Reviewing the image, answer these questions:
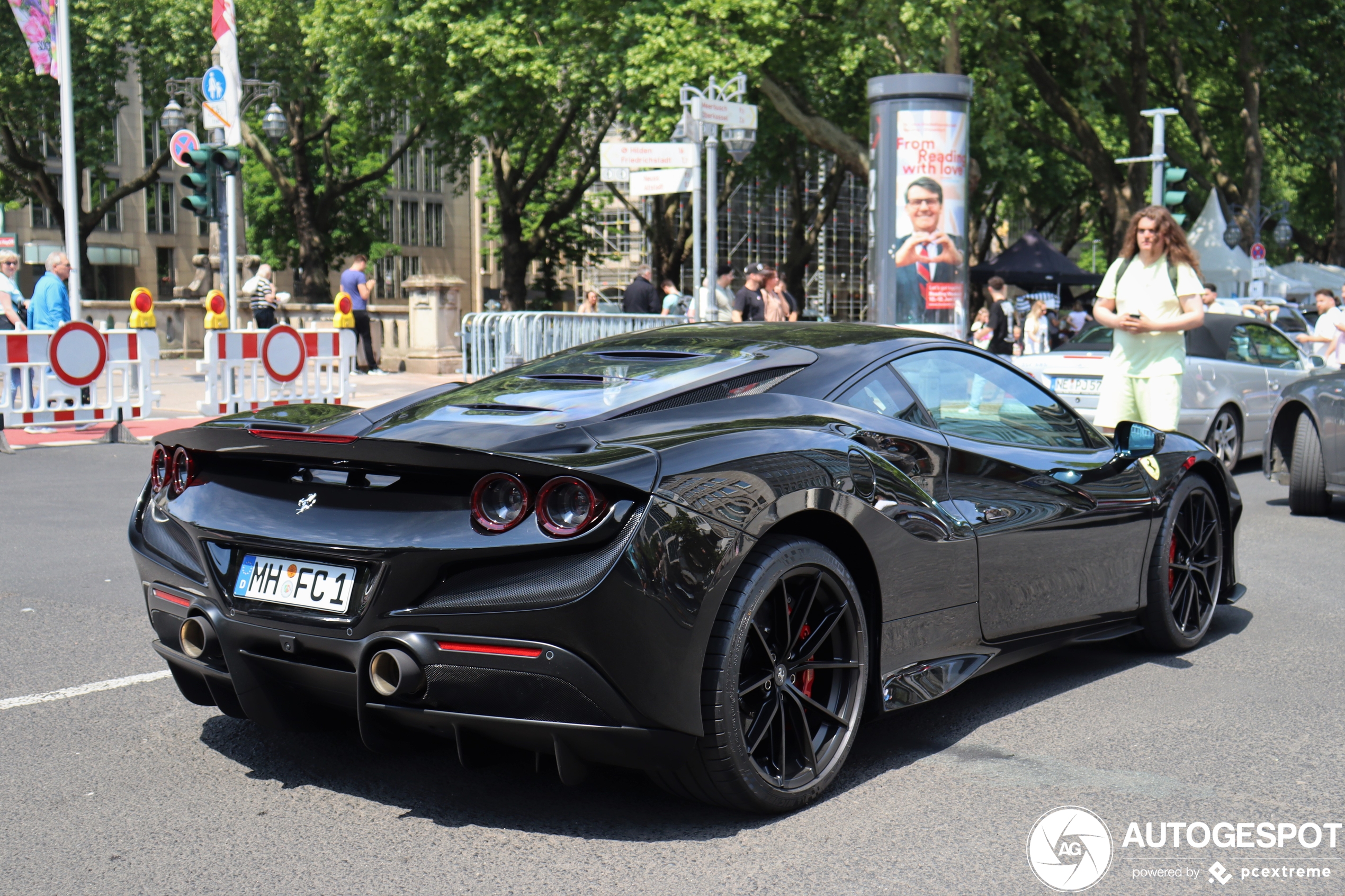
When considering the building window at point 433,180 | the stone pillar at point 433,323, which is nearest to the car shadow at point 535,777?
the stone pillar at point 433,323

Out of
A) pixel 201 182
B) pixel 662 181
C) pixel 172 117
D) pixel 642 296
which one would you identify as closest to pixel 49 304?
pixel 201 182

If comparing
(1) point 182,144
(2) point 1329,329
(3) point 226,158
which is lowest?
(2) point 1329,329

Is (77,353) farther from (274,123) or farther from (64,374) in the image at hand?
(274,123)

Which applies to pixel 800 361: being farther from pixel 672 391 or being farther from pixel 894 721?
pixel 894 721

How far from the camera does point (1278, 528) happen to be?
345 inches

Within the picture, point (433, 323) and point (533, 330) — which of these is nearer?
point (533, 330)

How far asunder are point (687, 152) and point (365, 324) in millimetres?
9316

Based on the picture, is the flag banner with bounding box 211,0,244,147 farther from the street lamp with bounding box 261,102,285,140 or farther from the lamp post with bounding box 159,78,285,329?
the street lamp with bounding box 261,102,285,140

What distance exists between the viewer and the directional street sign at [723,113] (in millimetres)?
15586

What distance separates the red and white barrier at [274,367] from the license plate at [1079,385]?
761 cm

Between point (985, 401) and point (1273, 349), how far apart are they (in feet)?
28.1

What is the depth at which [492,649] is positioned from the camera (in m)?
3.09

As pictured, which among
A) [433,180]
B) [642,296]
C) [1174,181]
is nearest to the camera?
[1174,181]

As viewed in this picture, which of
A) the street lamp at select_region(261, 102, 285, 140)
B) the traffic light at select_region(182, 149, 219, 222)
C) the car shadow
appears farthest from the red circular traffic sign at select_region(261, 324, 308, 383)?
the street lamp at select_region(261, 102, 285, 140)
